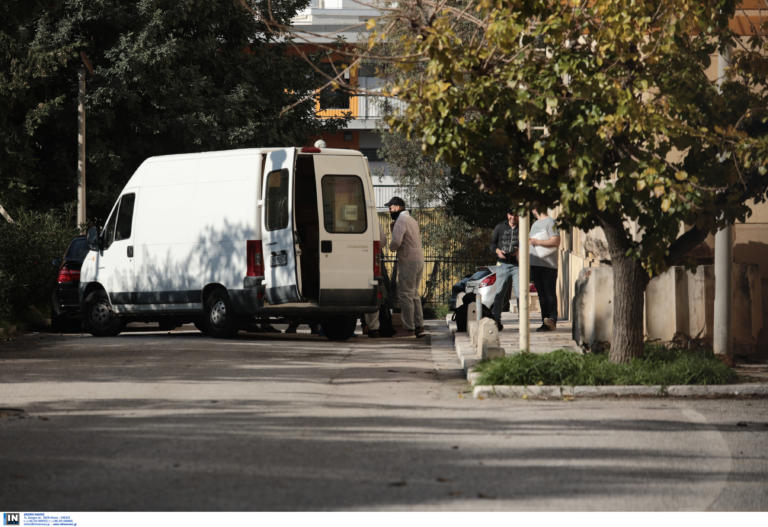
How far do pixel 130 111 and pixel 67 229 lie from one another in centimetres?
665

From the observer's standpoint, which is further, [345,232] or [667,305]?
[345,232]

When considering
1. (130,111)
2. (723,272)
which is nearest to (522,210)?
(723,272)

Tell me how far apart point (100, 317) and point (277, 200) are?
4.31 meters

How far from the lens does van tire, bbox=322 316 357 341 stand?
1820 centimetres

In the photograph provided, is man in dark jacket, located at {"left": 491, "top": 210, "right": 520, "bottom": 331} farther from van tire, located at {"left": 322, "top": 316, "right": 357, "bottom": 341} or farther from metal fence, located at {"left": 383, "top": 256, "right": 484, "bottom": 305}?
metal fence, located at {"left": 383, "top": 256, "right": 484, "bottom": 305}

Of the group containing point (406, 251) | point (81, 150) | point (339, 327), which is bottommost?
point (339, 327)

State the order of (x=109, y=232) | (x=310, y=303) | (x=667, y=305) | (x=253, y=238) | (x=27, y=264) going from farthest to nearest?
1. (x=27, y=264)
2. (x=109, y=232)
3. (x=310, y=303)
4. (x=253, y=238)
5. (x=667, y=305)

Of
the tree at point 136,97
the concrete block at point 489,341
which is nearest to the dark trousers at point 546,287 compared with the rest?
the concrete block at point 489,341

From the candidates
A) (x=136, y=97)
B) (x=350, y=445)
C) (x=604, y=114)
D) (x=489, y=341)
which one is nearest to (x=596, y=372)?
(x=489, y=341)

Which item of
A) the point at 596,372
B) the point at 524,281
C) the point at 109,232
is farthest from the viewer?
the point at 109,232

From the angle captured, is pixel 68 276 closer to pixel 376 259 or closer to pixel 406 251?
pixel 376 259

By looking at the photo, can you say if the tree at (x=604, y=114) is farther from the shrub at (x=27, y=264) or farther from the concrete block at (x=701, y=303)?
the shrub at (x=27, y=264)

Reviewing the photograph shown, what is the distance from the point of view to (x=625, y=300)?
1170 centimetres

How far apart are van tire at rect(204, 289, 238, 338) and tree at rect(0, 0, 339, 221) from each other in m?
13.5
